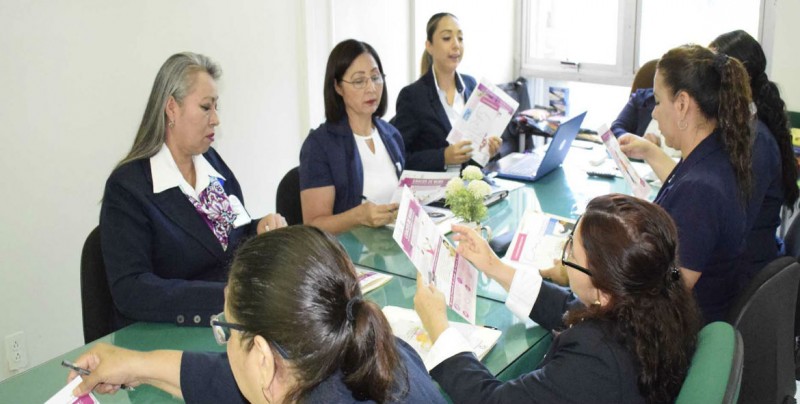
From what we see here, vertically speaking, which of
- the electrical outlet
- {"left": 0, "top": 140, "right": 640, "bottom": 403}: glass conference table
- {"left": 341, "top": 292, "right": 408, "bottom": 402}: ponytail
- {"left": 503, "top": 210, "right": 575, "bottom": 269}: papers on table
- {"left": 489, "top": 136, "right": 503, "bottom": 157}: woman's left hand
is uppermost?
{"left": 341, "top": 292, "right": 408, "bottom": 402}: ponytail

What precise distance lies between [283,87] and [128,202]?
2.20m

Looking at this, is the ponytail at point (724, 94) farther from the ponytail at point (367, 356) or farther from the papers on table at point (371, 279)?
the ponytail at point (367, 356)

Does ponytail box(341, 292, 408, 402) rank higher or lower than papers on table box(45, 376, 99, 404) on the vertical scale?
higher

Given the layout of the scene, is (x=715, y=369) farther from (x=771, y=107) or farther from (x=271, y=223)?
(x=771, y=107)

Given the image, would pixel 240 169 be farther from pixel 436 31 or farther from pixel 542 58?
pixel 542 58

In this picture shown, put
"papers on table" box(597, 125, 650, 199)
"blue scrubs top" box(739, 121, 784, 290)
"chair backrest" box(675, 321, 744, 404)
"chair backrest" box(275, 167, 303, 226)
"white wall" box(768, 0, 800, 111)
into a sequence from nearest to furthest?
"chair backrest" box(675, 321, 744, 404), "blue scrubs top" box(739, 121, 784, 290), "papers on table" box(597, 125, 650, 199), "chair backrest" box(275, 167, 303, 226), "white wall" box(768, 0, 800, 111)

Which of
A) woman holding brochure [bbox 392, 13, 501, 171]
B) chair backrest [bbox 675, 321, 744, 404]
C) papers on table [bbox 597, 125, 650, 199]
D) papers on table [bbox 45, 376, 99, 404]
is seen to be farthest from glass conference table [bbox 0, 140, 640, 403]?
woman holding brochure [bbox 392, 13, 501, 171]

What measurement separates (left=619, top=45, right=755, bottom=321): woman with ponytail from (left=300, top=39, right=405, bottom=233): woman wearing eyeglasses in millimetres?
1100

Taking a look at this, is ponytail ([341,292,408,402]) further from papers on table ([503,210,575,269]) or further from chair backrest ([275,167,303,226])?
chair backrest ([275,167,303,226])

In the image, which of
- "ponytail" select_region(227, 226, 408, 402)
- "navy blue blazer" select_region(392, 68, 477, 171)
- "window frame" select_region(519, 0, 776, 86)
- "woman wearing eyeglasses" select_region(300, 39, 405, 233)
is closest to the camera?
"ponytail" select_region(227, 226, 408, 402)

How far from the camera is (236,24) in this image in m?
3.91

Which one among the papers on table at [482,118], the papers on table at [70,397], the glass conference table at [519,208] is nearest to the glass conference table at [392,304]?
the glass conference table at [519,208]

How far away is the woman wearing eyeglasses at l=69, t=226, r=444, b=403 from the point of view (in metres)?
1.21

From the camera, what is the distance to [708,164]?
224 cm
